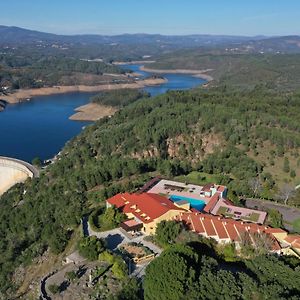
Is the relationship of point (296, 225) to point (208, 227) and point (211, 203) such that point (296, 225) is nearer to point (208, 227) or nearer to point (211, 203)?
point (211, 203)

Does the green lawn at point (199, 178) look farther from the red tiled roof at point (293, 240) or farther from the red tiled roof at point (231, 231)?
the red tiled roof at point (293, 240)

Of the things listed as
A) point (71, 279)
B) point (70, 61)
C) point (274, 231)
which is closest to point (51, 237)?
point (71, 279)

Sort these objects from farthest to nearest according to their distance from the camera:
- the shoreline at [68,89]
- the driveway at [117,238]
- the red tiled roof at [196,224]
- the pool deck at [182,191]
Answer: the shoreline at [68,89] < the pool deck at [182,191] < the red tiled roof at [196,224] < the driveway at [117,238]

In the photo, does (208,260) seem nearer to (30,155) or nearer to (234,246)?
(234,246)

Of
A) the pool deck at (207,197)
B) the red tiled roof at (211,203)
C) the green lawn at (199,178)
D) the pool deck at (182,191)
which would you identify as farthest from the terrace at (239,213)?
the green lawn at (199,178)

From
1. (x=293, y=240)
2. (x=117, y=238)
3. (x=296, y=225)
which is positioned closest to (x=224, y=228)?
(x=293, y=240)

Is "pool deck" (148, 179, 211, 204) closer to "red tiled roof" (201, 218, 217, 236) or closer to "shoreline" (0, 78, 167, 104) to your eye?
"red tiled roof" (201, 218, 217, 236)

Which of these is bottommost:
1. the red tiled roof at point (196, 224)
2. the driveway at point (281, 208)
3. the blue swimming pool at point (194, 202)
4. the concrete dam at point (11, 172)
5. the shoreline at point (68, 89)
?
the shoreline at point (68, 89)
